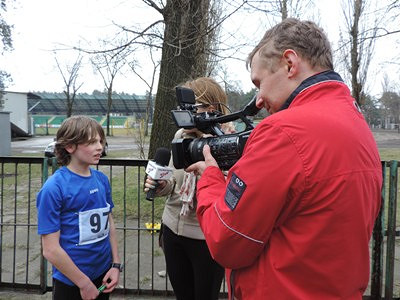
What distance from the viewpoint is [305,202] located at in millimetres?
1035

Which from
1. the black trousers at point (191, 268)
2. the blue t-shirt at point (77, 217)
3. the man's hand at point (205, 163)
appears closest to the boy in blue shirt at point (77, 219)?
the blue t-shirt at point (77, 217)

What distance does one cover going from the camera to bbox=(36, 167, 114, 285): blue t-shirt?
1.85 m

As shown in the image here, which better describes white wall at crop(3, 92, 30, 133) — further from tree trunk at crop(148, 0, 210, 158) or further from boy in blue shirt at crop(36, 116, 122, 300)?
boy in blue shirt at crop(36, 116, 122, 300)

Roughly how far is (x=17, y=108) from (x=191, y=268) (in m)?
39.0

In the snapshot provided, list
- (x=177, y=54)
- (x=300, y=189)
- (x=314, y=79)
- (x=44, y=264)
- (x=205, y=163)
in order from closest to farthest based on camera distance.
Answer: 1. (x=300, y=189)
2. (x=314, y=79)
3. (x=205, y=163)
4. (x=44, y=264)
5. (x=177, y=54)

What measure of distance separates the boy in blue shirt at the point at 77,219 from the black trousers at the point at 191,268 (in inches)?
13.5

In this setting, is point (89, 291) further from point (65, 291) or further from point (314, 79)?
point (314, 79)

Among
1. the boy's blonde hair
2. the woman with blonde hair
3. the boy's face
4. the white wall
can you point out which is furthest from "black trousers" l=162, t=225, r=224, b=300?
the white wall

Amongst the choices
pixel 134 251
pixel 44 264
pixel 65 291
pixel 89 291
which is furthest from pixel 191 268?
pixel 134 251

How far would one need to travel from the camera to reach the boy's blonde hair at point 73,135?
2.04 m

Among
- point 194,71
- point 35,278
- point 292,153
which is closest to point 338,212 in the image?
point 292,153

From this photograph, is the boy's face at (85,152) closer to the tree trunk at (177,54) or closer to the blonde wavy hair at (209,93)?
the blonde wavy hair at (209,93)

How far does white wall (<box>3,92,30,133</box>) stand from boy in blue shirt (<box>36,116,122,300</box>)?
37.9m

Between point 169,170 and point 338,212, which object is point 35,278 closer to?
point 169,170
